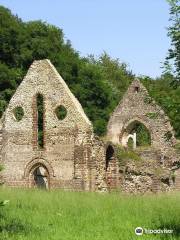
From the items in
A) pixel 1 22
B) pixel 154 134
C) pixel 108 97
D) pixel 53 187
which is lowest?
pixel 53 187

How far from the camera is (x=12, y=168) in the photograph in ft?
80.6

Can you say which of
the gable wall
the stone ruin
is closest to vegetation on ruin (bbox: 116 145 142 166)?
the stone ruin

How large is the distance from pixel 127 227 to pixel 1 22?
26.4m

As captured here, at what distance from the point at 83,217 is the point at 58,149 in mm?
11080

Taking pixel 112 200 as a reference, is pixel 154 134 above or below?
above

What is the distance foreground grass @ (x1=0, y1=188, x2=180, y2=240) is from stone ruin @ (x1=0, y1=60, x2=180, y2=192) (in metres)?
6.22

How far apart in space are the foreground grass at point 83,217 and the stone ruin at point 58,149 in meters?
6.22

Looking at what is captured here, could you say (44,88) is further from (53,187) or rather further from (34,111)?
(53,187)

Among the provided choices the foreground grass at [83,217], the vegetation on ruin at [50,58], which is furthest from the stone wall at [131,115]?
the foreground grass at [83,217]

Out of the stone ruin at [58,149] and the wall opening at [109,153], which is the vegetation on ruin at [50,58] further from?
the wall opening at [109,153]

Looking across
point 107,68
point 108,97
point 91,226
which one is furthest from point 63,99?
point 107,68

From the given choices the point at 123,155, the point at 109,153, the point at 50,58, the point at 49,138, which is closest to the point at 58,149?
the point at 49,138

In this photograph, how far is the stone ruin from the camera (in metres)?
23.0

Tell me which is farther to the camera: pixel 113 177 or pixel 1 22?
pixel 1 22
